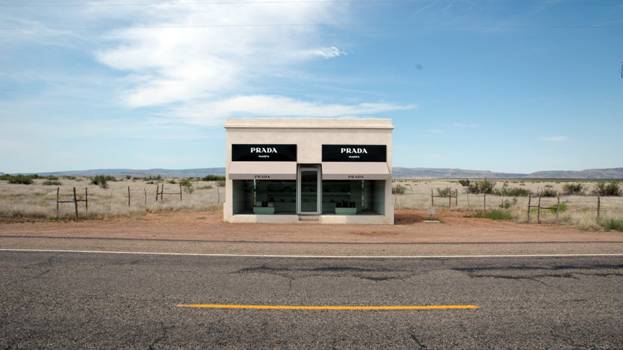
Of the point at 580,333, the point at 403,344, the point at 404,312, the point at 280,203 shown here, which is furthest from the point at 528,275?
the point at 280,203

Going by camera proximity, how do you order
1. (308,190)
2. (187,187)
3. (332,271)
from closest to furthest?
1. (332,271)
2. (308,190)
3. (187,187)

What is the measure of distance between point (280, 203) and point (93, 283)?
15.5 meters

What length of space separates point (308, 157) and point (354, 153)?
7.66 feet

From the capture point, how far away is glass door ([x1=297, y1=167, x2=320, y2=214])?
21391 mm

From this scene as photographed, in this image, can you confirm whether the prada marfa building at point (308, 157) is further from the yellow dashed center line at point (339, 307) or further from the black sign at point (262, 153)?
the yellow dashed center line at point (339, 307)

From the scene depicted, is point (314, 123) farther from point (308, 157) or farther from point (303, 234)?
point (303, 234)

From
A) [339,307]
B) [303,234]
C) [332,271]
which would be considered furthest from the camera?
[303,234]

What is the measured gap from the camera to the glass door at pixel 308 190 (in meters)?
21.4

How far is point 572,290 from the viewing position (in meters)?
7.28

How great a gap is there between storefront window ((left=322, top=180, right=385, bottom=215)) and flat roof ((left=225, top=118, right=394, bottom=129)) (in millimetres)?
3076

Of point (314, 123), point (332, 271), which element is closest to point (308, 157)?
point (314, 123)

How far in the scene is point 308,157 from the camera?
69.2ft

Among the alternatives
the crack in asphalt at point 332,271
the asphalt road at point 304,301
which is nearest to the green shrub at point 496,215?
the asphalt road at point 304,301

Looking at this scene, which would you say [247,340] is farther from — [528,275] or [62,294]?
[528,275]
